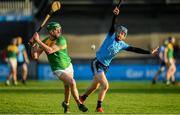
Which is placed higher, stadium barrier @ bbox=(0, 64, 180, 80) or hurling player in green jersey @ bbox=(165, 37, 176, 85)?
hurling player in green jersey @ bbox=(165, 37, 176, 85)

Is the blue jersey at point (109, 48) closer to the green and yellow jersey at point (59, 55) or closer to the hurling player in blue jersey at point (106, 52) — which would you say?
the hurling player in blue jersey at point (106, 52)

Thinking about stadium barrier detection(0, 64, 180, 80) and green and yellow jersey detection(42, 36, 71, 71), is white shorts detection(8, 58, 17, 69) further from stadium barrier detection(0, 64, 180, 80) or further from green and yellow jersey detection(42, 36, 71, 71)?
green and yellow jersey detection(42, 36, 71, 71)

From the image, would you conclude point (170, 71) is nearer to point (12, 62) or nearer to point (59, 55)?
point (12, 62)

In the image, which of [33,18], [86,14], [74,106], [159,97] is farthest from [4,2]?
[74,106]

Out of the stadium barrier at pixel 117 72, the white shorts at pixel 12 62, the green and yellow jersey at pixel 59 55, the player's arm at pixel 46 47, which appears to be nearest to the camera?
the player's arm at pixel 46 47

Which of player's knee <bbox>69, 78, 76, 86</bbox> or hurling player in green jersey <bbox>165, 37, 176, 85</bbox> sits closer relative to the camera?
player's knee <bbox>69, 78, 76, 86</bbox>

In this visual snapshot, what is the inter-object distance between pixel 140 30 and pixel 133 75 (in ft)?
22.2

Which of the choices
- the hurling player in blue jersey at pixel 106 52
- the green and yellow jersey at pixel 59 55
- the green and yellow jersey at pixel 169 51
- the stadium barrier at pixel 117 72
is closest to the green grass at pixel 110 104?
the hurling player in blue jersey at pixel 106 52

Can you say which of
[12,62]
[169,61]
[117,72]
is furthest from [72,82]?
[117,72]

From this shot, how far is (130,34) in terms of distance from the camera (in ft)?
154

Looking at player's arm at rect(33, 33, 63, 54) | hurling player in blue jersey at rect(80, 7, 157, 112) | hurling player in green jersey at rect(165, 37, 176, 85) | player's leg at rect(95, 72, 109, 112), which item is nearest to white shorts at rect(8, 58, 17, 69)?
hurling player in green jersey at rect(165, 37, 176, 85)

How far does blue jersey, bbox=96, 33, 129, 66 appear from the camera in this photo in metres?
17.1

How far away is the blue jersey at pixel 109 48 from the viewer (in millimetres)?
17078

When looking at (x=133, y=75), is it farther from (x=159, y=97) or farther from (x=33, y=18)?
(x=159, y=97)
